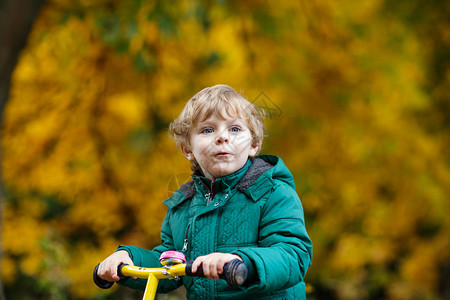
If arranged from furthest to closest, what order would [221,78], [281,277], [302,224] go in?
[221,78] < [302,224] < [281,277]

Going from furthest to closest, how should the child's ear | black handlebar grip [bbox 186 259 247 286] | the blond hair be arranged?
the child's ear
the blond hair
black handlebar grip [bbox 186 259 247 286]

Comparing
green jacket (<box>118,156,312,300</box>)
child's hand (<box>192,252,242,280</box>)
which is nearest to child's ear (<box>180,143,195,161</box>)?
green jacket (<box>118,156,312,300</box>)

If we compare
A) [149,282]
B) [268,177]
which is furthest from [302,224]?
[149,282]

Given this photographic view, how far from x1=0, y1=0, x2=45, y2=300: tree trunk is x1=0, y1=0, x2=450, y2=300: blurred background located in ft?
3.48

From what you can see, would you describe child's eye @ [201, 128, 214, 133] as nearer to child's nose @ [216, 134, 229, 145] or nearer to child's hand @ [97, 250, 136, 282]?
child's nose @ [216, 134, 229, 145]

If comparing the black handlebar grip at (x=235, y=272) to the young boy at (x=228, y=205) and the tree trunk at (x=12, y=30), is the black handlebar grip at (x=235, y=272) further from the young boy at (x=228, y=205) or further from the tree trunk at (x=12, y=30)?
the tree trunk at (x=12, y=30)

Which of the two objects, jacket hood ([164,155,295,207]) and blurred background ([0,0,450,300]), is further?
blurred background ([0,0,450,300])

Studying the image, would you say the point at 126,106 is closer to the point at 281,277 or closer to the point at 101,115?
the point at 101,115

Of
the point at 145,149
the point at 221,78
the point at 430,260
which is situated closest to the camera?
the point at 221,78

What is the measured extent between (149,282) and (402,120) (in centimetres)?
562

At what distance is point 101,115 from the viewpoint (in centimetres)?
673

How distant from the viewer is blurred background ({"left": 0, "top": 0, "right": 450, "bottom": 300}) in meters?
6.16

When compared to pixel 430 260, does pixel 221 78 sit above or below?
above

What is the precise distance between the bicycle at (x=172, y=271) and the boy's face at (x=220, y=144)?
0.39 meters
